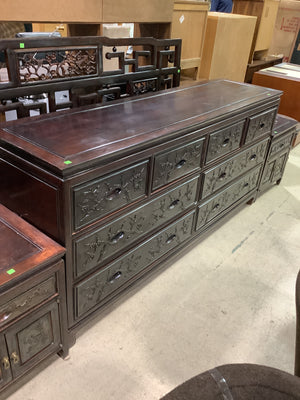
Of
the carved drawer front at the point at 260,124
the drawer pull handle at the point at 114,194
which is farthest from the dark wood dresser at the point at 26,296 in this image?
the carved drawer front at the point at 260,124

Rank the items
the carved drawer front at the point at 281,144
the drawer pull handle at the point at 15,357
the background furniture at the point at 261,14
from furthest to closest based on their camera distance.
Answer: the background furniture at the point at 261,14 < the carved drawer front at the point at 281,144 < the drawer pull handle at the point at 15,357

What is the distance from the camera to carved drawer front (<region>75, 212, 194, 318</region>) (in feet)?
4.89

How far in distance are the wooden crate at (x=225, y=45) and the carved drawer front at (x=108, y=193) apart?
1730 millimetres

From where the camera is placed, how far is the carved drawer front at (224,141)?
6.25 feet

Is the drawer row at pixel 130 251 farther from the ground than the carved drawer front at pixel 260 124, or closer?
closer

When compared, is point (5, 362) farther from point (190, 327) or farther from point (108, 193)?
point (190, 327)

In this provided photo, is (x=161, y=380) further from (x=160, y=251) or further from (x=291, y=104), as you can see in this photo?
(x=291, y=104)

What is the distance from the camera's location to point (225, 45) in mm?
2922

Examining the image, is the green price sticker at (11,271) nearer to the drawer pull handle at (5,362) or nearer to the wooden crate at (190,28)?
the drawer pull handle at (5,362)

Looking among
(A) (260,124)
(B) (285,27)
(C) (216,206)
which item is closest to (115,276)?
(C) (216,206)

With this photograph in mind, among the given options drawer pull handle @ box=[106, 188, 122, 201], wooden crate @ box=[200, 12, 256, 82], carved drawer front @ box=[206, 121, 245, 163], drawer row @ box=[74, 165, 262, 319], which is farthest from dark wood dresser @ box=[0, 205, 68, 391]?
wooden crate @ box=[200, 12, 256, 82]

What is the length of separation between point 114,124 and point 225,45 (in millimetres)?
1823

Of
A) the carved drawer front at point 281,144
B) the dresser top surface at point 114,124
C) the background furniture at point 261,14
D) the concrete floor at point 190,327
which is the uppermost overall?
the background furniture at point 261,14

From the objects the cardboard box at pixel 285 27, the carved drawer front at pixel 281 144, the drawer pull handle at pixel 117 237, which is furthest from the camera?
the cardboard box at pixel 285 27
